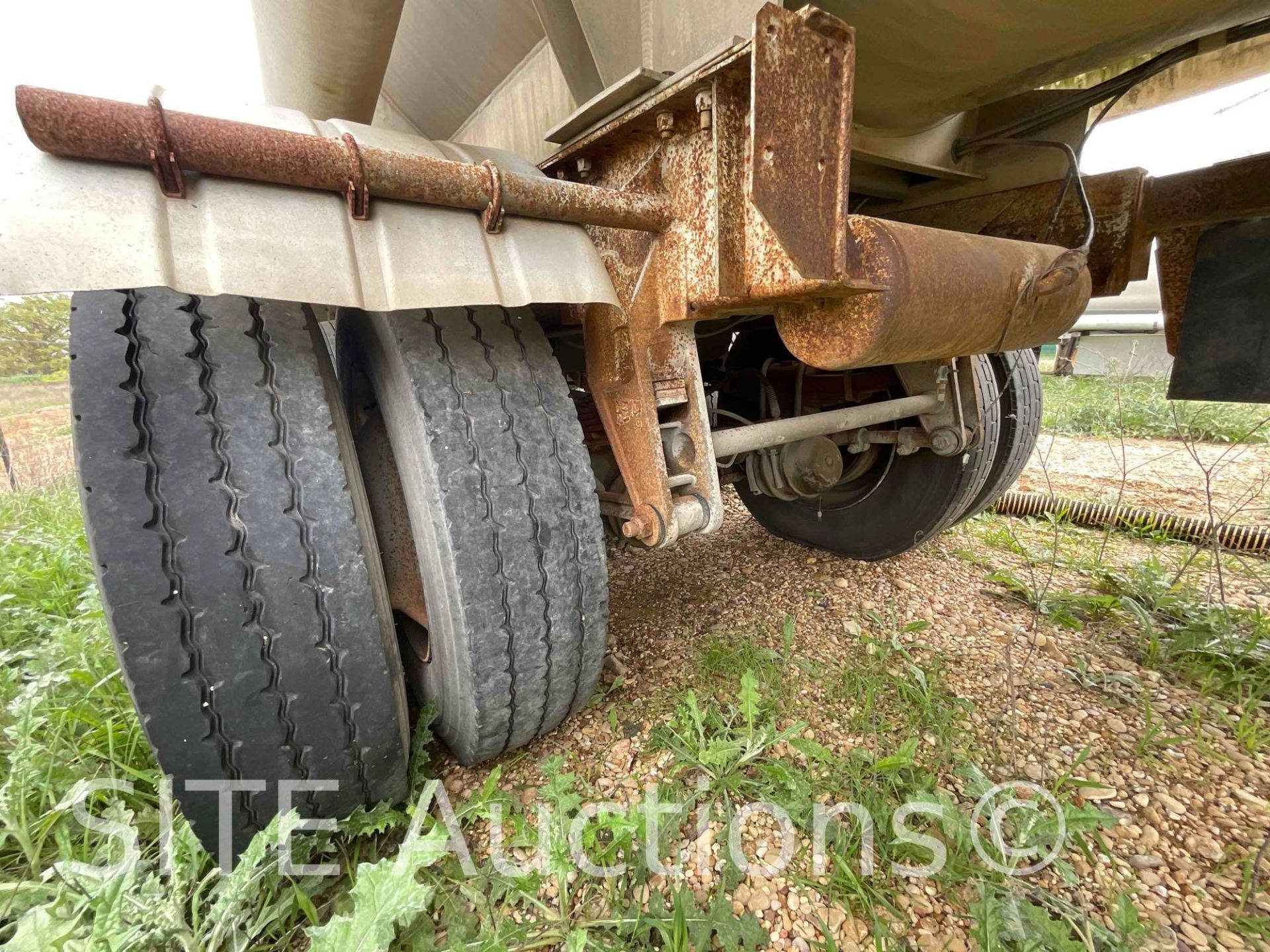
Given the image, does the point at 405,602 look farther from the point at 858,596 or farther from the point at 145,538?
the point at 858,596

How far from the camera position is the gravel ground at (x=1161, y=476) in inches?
121

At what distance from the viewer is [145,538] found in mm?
799

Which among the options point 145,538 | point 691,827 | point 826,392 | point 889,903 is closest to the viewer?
point 145,538

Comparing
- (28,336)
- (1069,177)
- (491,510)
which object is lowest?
(491,510)

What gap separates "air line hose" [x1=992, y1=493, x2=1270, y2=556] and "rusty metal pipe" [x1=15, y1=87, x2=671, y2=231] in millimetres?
3011

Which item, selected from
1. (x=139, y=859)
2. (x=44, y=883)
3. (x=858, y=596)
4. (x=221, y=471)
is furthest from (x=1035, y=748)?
(x=44, y=883)

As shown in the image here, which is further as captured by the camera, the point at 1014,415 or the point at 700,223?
the point at 1014,415

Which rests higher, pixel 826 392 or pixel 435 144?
pixel 435 144

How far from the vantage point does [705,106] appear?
0.93 metres

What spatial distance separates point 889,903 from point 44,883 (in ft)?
5.05

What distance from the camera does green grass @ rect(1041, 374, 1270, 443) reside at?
4707mm

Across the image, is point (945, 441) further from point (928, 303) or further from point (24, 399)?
point (24, 399)

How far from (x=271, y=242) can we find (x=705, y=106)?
0.73 meters

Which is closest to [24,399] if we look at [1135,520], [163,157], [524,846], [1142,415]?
[163,157]
